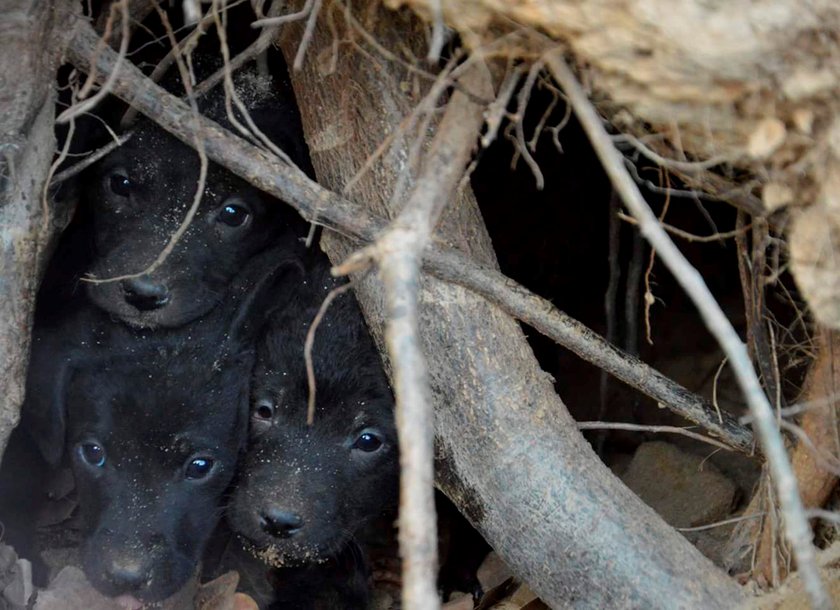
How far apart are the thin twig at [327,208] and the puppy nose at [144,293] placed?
59 cm

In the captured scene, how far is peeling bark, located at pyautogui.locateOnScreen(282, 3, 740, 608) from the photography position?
2025 mm

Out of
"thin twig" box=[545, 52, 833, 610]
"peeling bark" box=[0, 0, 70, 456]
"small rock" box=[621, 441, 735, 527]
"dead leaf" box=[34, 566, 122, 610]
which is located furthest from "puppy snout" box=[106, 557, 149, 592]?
"thin twig" box=[545, 52, 833, 610]

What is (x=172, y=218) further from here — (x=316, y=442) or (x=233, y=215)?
(x=316, y=442)

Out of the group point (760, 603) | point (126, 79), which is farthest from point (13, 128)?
point (760, 603)

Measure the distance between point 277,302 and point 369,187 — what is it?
2.63ft

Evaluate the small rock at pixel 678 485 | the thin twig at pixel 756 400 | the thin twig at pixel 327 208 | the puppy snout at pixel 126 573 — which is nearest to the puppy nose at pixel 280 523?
the puppy snout at pixel 126 573

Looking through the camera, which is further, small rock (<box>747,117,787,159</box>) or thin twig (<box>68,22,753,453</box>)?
thin twig (<box>68,22,753,453</box>)

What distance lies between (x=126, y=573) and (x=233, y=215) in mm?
1054

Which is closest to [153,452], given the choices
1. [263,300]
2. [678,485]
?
[263,300]

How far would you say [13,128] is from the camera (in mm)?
2125

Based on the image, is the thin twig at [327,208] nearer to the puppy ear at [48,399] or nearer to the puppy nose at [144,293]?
the puppy nose at [144,293]

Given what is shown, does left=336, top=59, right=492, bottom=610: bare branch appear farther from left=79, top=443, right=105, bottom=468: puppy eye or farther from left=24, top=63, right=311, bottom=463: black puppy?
left=79, top=443, right=105, bottom=468: puppy eye

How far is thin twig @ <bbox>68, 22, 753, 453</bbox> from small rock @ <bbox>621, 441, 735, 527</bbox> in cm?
105

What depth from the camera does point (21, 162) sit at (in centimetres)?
219
